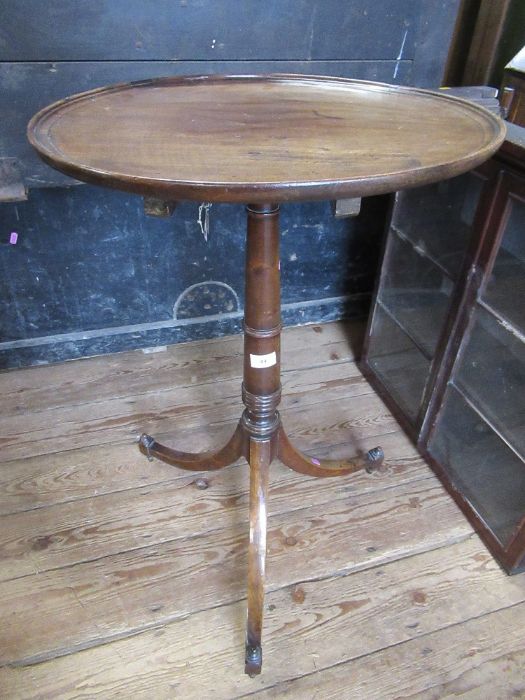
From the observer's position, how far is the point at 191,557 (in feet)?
4.21

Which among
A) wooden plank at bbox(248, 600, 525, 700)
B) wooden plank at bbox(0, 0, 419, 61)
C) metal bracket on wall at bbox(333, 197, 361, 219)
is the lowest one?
wooden plank at bbox(248, 600, 525, 700)

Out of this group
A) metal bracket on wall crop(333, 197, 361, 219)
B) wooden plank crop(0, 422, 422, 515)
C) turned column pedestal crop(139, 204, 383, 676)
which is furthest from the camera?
wooden plank crop(0, 422, 422, 515)

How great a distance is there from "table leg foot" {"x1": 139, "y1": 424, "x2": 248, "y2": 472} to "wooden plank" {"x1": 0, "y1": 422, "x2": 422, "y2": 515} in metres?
0.06

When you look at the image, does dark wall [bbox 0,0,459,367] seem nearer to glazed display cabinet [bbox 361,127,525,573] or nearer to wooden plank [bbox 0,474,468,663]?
glazed display cabinet [bbox 361,127,525,573]

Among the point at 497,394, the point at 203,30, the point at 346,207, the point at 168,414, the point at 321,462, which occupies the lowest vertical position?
the point at 168,414

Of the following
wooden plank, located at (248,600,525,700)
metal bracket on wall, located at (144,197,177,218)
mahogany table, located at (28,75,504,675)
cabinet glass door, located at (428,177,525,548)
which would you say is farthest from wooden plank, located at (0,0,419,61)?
wooden plank, located at (248,600,525,700)

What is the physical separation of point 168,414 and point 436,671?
929mm

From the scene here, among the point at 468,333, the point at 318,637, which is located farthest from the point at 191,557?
the point at 468,333

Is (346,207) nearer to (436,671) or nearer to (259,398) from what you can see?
(259,398)

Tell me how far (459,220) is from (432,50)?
49 cm

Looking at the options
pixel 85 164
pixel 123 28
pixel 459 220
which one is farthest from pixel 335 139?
pixel 123 28

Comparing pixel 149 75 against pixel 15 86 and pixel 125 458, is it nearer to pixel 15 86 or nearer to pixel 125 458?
pixel 15 86

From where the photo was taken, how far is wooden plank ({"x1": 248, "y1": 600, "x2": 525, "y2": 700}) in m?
1.07

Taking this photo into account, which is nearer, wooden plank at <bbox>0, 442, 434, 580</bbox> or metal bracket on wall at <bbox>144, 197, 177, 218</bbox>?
metal bracket on wall at <bbox>144, 197, 177, 218</bbox>
